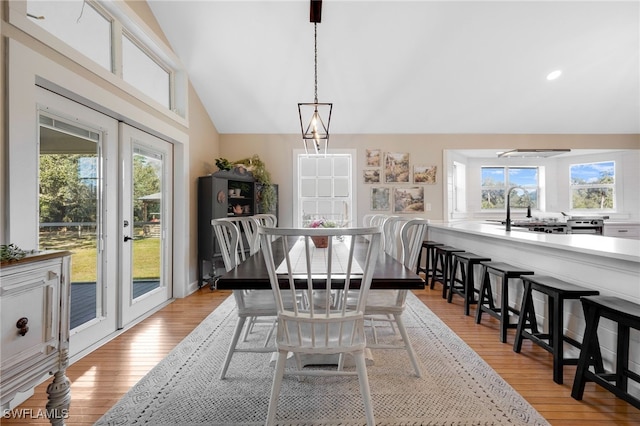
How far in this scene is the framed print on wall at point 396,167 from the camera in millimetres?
4973

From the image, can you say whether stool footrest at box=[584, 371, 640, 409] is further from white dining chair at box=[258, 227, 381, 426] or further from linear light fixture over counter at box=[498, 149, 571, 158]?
linear light fixture over counter at box=[498, 149, 571, 158]

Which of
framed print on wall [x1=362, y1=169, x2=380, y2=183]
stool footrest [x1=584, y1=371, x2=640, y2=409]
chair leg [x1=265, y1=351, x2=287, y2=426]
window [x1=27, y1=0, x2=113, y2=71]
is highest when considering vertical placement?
window [x1=27, y1=0, x2=113, y2=71]

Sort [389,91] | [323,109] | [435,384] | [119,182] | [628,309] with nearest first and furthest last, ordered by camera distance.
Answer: [628,309], [435,384], [119,182], [389,91], [323,109]

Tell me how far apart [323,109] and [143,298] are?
11.2 ft

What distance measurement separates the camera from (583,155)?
17.8 feet

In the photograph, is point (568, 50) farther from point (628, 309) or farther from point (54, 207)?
point (54, 207)

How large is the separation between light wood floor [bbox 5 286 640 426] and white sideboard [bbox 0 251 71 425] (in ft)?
1.70

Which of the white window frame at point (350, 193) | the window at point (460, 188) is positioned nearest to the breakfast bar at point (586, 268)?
the white window frame at point (350, 193)

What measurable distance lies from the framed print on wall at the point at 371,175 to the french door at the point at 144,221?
288cm

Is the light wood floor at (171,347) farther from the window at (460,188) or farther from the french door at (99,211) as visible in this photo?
the window at (460,188)

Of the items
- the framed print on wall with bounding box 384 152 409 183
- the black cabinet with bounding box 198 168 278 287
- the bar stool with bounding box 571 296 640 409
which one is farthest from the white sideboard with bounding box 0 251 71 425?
the framed print on wall with bounding box 384 152 409 183

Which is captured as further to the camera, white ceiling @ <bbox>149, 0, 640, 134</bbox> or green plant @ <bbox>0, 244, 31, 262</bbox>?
white ceiling @ <bbox>149, 0, 640, 134</bbox>

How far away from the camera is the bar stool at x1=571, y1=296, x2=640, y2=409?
1.46 meters

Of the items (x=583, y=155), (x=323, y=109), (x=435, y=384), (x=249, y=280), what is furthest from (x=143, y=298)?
(x=583, y=155)
